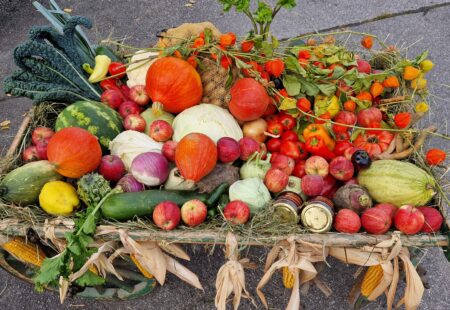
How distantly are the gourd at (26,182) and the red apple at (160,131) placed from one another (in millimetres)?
644

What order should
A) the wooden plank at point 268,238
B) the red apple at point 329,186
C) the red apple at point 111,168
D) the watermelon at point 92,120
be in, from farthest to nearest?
the watermelon at point 92,120, the red apple at point 329,186, the red apple at point 111,168, the wooden plank at point 268,238

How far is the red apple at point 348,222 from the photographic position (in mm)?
2162

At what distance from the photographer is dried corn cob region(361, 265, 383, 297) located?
2354mm

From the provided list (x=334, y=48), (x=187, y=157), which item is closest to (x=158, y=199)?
(x=187, y=157)

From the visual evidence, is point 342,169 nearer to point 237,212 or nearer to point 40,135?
point 237,212

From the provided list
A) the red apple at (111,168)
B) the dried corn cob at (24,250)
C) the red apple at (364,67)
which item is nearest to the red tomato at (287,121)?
the red apple at (364,67)

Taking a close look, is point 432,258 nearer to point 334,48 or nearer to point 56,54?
point 334,48

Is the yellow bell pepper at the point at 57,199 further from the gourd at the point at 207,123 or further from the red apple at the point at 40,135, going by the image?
the gourd at the point at 207,123

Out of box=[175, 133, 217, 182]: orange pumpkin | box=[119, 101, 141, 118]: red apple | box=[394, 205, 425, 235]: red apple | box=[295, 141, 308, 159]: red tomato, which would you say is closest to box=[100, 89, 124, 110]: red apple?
box=[119, 101, 141, 118]: red apple

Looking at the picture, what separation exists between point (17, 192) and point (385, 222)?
83.4 inches

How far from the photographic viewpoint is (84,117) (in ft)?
8.66

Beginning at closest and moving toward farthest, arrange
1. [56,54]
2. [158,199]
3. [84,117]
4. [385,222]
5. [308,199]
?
[385,222] → [158,199] → [308,199] → [84,117] → [56,54]

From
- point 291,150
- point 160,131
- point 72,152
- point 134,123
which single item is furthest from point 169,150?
point 291,150

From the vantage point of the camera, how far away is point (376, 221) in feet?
6.99
